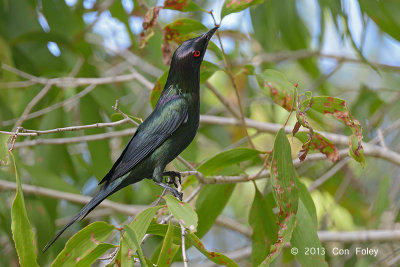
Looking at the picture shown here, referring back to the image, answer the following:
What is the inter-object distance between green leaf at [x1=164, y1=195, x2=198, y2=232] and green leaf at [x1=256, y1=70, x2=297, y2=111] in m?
0.85

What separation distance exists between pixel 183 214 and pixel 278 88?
0.96 metres

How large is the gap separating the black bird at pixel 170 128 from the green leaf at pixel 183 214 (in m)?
0.29

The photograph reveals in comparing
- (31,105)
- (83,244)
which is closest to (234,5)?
(83,244)

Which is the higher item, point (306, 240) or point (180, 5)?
point (180, 5)

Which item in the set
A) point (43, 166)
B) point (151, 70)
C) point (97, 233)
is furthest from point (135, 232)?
point (151, 70)

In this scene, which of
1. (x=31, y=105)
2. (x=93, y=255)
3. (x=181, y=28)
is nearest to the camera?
(x=93, y=255)

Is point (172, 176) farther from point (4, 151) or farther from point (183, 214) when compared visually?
point (4, 151)

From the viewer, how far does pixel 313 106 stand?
2.15m

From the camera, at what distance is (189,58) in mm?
2125

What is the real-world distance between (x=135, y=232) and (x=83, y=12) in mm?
3678

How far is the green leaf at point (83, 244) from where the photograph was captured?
189 centimetres

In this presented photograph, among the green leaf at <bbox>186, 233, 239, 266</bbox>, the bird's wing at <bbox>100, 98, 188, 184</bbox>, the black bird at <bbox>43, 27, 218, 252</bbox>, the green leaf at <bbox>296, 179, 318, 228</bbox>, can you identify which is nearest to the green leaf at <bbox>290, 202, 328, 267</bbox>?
the green leaf at <bbox>296, 179, 318, 228</bbox>

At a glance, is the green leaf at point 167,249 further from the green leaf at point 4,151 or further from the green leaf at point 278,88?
the green leaf at point 278,88

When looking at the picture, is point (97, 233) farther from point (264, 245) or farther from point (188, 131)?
point (264, 245)
